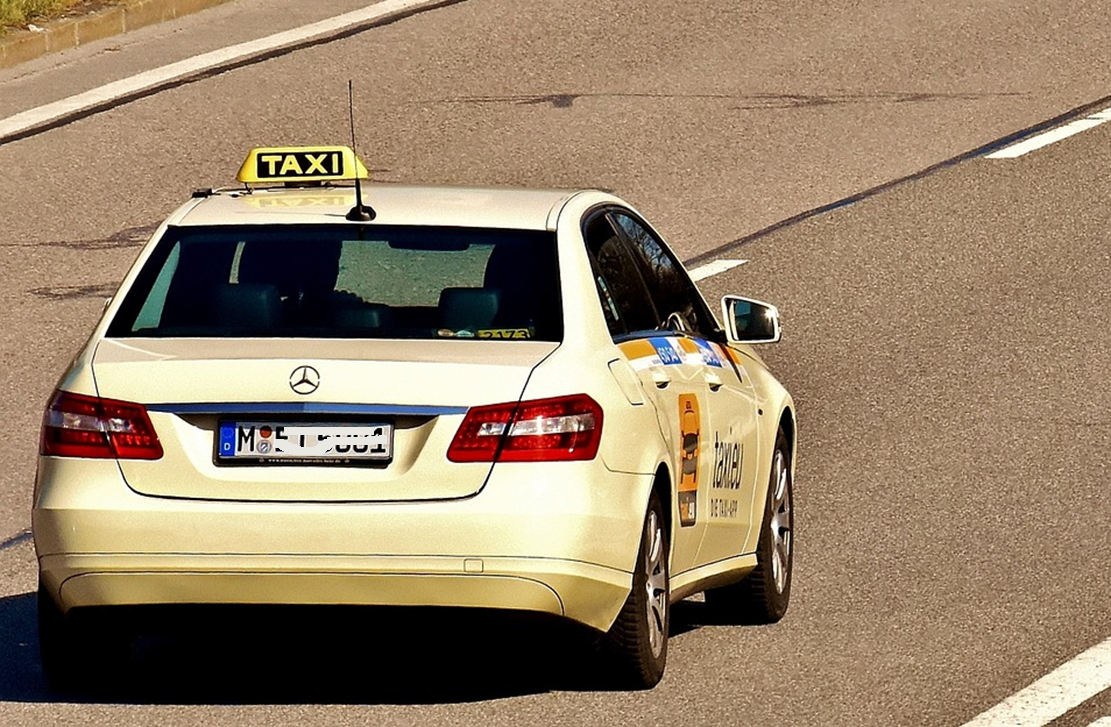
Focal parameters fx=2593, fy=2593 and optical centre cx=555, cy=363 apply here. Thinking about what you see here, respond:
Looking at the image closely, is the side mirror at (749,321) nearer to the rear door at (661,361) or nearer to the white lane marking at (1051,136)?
the rear door at (661,361)

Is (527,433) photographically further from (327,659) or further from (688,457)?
(327,659)

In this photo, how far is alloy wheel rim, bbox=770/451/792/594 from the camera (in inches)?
363

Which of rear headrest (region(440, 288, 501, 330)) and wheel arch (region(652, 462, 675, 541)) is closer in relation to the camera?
rear headrest (region(440, 288, 501, 330))

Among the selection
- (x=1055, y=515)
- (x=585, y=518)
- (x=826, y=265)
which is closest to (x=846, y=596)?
(x=1055, y=515)

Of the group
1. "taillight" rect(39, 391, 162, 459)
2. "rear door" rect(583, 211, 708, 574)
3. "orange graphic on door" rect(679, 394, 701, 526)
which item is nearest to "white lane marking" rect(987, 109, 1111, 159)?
"rear door" rect(583, 211, 708, 574)

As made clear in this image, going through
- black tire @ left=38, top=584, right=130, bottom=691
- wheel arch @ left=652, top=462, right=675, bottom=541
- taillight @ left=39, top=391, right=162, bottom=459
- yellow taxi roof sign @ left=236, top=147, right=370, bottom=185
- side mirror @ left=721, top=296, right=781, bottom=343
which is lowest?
black tire @ left=38, top=584, right=130, bottom=691

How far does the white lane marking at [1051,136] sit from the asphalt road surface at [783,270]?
18 centimetres

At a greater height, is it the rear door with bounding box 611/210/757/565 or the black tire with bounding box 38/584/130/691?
the rear door with bounding box 611/210/757/565

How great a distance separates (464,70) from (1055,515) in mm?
9764

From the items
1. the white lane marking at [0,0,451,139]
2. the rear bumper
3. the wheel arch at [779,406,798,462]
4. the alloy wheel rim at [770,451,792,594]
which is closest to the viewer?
the rear bumper

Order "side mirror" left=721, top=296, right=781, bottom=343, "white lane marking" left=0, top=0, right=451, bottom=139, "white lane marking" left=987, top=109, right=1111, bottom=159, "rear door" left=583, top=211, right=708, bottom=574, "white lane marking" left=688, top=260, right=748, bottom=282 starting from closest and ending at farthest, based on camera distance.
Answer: "rear door" left=583, top=211, right=708, bottom=574
"side mirror" left=721, top=296, right=781, bottom=343
"white lane marking" left=688, top=260, right=748, bottom=282
"white lane marking" left=0, top=0, right=451, bottom=139
"white lane marking" left=987, top=109, right=1111, bottom=159

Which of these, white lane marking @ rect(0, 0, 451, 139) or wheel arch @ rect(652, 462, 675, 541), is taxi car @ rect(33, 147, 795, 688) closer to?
wheel arch @ rect(652, 462, 675, 541)

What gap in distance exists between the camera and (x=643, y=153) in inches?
696

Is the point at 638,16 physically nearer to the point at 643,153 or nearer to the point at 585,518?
the point at 643,153
